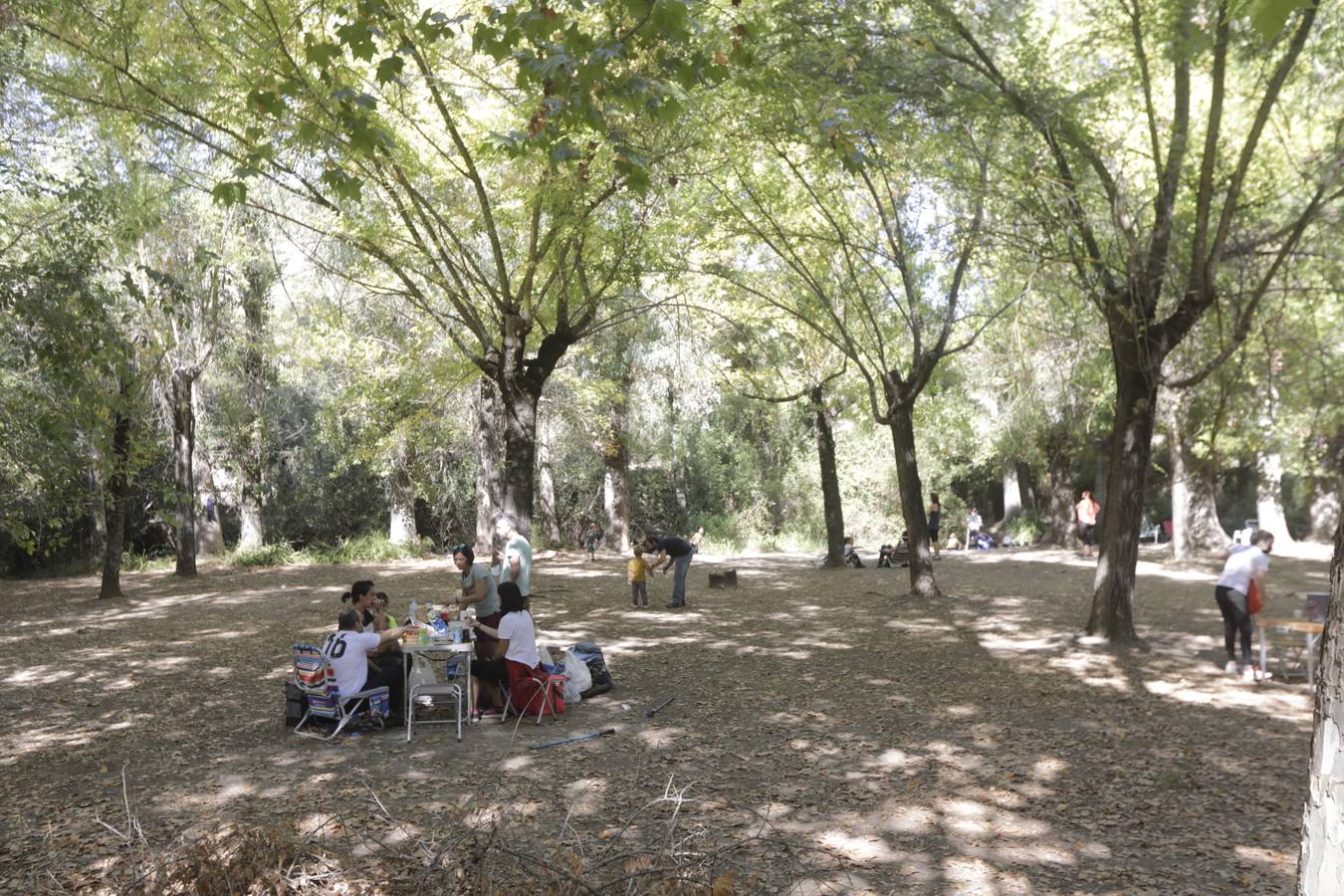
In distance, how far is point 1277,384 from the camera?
19.2 meters

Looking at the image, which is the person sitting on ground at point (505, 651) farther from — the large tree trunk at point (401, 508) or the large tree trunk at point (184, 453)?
the large tree trunk at point (401, 508)

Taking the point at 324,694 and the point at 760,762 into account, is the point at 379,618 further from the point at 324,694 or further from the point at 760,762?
the point at 760,762

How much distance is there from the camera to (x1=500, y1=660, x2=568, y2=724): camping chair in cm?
843

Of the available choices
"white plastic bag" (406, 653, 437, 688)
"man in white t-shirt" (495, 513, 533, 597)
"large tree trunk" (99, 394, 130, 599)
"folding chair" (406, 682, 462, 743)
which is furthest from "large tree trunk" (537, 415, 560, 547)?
"folding chair" (406, 682, 462, 743)

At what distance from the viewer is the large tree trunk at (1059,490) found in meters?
27.7

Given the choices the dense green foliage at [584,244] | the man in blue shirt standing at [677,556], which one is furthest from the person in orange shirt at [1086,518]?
the man in blue shirt standing at [677,556]

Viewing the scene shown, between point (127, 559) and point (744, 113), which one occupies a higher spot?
point (744, 113)

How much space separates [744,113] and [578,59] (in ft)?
24.9

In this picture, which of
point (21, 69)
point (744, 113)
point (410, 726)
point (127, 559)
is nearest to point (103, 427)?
point (21, 69)

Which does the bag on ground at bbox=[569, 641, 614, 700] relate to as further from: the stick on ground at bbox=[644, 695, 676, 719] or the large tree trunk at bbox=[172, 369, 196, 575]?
the large tree trunk at bbox=[172, 369, 196, 575]

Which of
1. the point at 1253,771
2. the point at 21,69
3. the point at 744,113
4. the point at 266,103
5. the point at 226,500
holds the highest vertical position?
the point at 744,113

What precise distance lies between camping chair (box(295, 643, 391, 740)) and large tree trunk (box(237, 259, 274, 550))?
54.9 feet

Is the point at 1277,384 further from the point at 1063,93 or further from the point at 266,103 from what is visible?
the point at 266,103

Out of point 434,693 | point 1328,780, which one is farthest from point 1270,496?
point 1328,780
